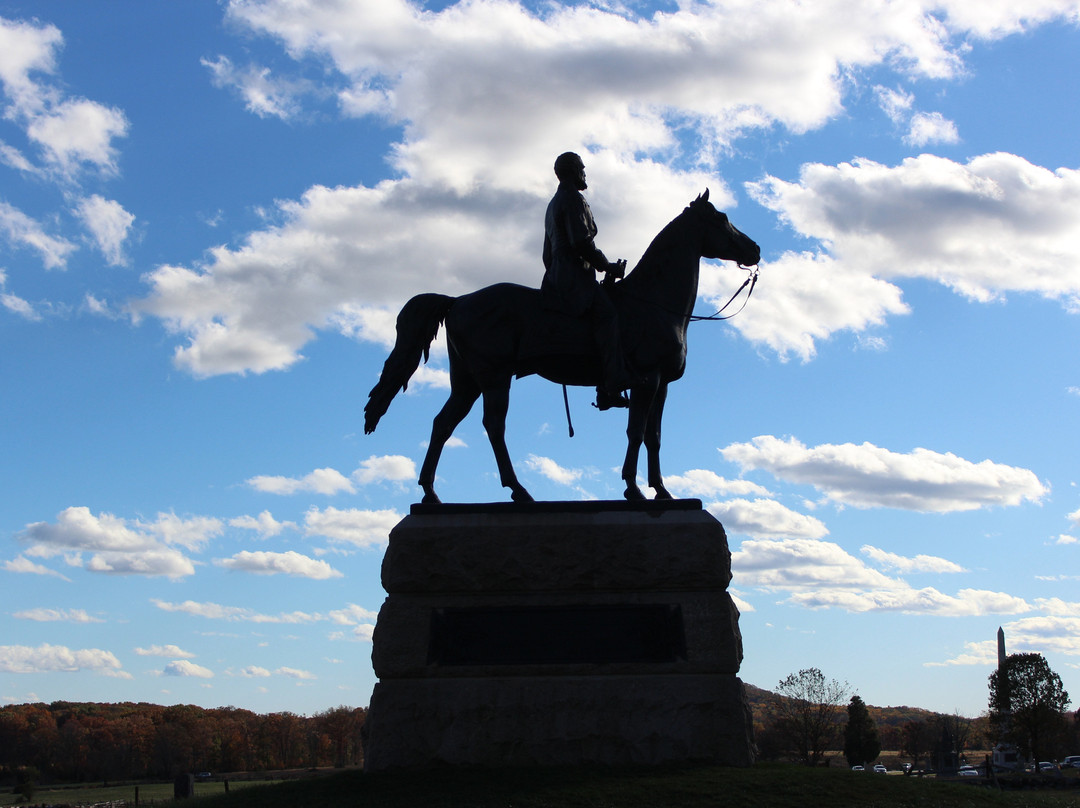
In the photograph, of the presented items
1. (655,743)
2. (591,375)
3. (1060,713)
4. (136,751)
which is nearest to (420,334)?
(591,375)

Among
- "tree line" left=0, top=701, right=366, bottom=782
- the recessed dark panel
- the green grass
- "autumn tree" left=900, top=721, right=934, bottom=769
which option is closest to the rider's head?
the recessed dark panel

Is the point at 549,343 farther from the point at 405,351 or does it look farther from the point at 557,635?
the point at 557,635

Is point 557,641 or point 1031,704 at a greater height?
point 557,641

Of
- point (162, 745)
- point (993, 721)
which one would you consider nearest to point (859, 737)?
point (993, 721)

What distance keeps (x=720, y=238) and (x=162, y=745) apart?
178 ft

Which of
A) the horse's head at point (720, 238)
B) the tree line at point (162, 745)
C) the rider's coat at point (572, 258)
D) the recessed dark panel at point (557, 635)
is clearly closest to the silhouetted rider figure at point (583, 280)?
the rider's coat at point (572, 258)

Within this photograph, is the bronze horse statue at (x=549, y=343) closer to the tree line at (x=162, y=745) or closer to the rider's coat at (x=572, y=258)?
the rider's coat at (x=572, y=258)

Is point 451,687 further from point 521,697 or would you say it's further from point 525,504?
point 525,504

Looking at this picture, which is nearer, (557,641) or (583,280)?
(557,641)

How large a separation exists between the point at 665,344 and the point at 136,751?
180ft

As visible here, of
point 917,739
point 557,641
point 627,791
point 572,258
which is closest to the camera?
point 627,791

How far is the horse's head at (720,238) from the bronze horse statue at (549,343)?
1cm

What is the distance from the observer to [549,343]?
1066 centimetres

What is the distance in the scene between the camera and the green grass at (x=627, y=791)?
313 inches
